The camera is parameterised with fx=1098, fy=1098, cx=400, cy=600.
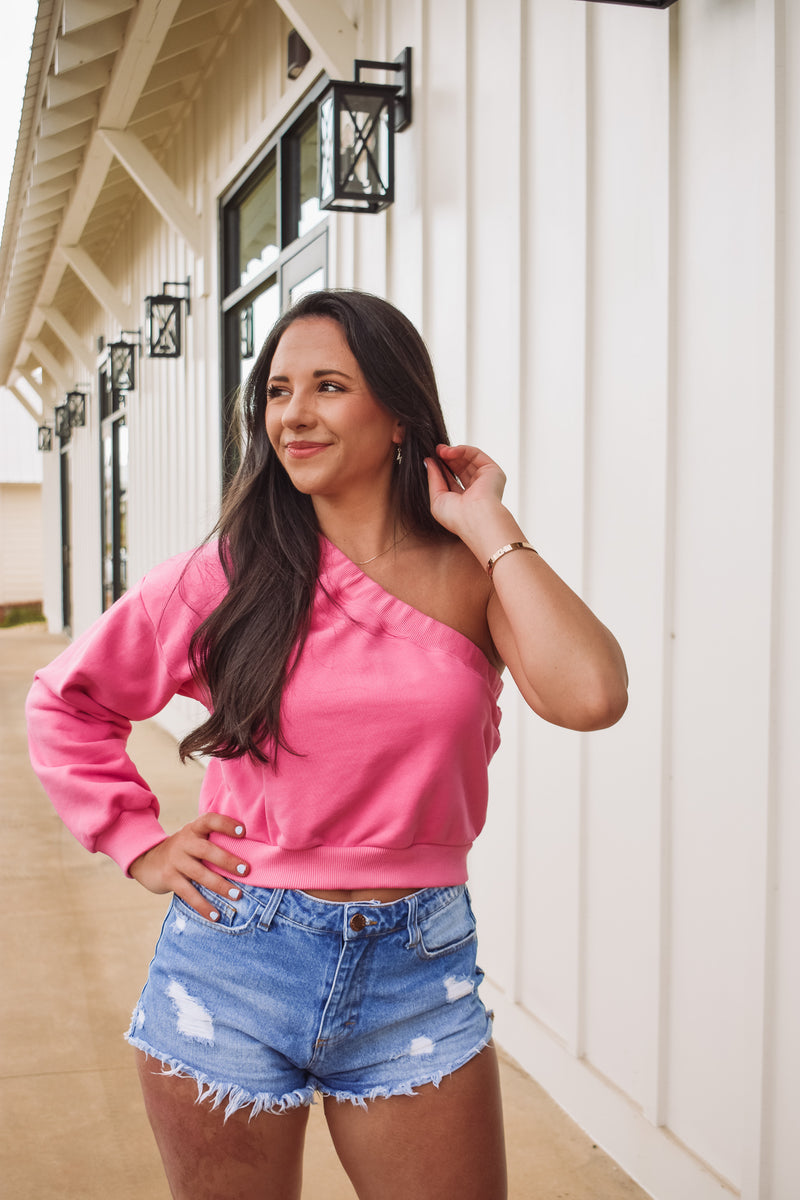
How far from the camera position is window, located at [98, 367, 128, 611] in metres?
10.8

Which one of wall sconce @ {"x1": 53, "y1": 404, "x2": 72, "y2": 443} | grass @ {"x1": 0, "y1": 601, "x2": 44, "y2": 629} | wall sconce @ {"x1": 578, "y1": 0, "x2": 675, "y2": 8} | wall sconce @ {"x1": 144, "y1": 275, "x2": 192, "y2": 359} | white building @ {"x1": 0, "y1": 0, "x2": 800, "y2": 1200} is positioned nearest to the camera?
white building @ {"x1": 0, "y1": 0, "x2": 800, "y2": 1200}

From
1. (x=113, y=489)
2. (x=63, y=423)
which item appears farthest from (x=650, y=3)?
(x=63, y=423)

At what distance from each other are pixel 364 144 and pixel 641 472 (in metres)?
1.77

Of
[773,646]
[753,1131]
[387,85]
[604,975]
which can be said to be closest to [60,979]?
[604,975]

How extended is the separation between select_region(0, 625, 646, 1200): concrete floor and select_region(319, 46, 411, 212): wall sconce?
100 inches

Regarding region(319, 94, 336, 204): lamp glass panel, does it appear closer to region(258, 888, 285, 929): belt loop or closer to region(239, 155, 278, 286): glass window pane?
region(239, 155, 278, 286): glass window pane

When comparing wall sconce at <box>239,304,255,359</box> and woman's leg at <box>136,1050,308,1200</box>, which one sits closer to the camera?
woman's leg at <box>136,1050,308,1200</box>

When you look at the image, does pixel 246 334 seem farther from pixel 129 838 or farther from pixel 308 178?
pixel 129 838

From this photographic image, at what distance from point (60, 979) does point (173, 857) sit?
236cm

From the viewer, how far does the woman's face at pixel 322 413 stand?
1.38 meters

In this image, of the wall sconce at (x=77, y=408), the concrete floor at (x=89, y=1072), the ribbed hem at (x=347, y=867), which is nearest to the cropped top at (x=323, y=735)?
the ribbed hem at (x=347, y=867)

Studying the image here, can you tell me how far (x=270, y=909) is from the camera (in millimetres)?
1252

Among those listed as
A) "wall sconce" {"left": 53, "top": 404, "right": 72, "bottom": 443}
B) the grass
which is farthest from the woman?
the grass

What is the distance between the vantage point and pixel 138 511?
9.11 m
